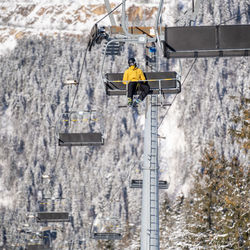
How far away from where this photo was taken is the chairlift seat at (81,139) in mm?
24031

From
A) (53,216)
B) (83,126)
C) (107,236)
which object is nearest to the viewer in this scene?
(53,216)

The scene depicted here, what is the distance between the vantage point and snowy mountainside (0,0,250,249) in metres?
122

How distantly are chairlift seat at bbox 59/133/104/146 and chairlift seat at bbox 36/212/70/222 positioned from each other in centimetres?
1447

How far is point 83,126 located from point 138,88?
122m

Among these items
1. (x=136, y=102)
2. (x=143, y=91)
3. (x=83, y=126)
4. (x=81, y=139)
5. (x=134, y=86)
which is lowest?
(x=136, y=102)

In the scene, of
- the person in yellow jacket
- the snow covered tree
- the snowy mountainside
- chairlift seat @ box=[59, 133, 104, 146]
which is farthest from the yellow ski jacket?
the snowy mountainside

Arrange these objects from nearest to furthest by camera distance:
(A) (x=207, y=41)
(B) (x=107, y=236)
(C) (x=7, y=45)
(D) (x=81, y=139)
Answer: (A) (x=207, y=41), (D) (x=81, y=139), (B) (x=107, y=236), (C) (x=7, y=45)

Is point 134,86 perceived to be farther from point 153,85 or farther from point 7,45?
point 7,45

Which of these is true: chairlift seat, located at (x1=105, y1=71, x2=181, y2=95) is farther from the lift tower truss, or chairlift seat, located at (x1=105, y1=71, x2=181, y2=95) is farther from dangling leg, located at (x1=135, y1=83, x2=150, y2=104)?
the lift tower truss

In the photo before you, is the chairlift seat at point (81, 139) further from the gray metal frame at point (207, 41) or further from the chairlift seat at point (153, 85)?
the gray metal frame at point (207, 41)

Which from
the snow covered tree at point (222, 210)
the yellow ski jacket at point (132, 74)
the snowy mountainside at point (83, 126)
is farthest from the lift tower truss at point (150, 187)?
the snowy mountainside at point (83, 126)

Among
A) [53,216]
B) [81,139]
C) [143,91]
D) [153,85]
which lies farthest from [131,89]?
[53,216]

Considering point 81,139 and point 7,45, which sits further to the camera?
point 7,45

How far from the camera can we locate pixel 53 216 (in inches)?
1549
